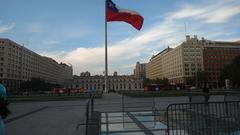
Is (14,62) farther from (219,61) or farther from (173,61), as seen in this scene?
(219,61)

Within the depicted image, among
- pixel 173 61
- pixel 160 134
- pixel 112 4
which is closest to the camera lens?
pixel 160 134

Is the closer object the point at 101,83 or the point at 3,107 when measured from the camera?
the point at 3,107

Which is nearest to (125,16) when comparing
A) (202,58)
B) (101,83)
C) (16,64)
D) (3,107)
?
(3,107)

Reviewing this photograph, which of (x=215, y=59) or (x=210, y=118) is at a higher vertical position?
(x=215, y=59)

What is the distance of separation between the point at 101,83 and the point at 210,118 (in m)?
168

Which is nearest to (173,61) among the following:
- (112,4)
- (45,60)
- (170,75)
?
(170,75)

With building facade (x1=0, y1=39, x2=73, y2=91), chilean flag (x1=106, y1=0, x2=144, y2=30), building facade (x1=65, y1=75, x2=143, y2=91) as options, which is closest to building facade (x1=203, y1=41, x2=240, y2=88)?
building facade (x1=65, y1=75, x2=143, y2=91)

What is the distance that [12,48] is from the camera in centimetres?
12706

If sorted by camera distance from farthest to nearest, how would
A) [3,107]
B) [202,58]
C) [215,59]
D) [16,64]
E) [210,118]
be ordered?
[202,58]
[215,59]
[16,64]
[210,118]
[3,107]

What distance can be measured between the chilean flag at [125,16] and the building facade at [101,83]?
5844 inches

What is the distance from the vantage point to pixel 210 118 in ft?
26.0

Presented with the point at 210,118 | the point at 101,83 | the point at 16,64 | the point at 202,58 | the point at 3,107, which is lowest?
the point at 210,118

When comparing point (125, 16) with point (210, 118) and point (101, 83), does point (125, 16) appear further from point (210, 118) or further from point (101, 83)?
point (101, 83)

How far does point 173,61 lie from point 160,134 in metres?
157
